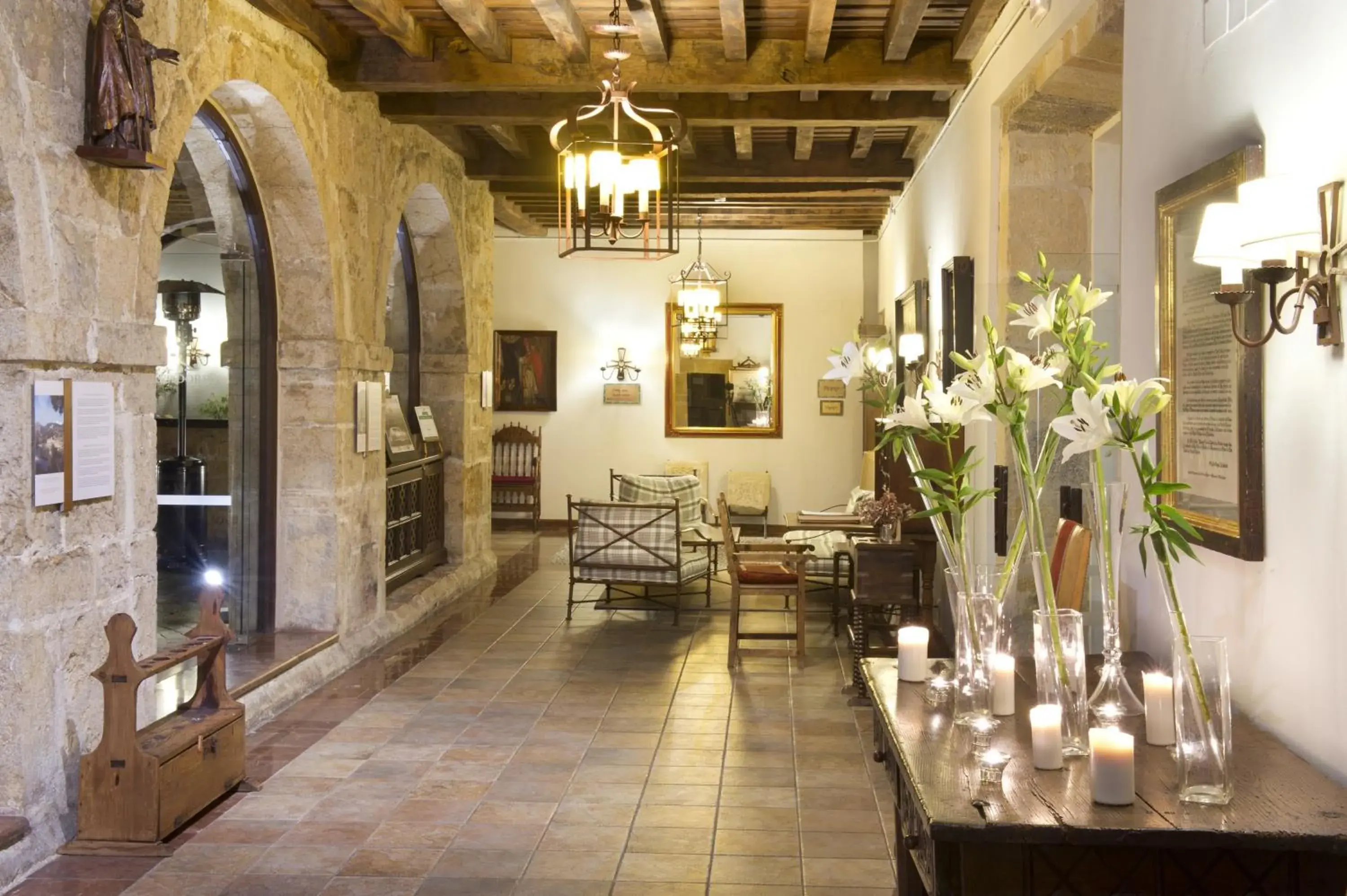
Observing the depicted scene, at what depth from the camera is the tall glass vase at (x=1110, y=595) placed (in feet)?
8.39

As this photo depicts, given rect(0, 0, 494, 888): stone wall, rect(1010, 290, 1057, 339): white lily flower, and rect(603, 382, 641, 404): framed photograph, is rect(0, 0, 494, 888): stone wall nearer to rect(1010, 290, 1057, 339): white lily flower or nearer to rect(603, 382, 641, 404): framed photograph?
rect(1010, 290, 1057, 339): white lily flower

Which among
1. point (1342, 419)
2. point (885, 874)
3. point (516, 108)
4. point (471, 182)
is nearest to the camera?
point (1342, 419)

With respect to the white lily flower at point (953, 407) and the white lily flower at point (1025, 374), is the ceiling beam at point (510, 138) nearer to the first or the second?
the white lily flower at point (953, 407)

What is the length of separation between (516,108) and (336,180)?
127cm

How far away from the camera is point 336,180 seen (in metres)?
6.45

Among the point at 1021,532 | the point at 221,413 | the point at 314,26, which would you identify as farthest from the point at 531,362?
the point at 1021,532

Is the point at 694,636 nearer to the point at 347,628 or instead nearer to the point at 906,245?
the point at 347,628

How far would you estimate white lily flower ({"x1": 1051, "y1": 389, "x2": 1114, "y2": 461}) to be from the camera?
2.22 m

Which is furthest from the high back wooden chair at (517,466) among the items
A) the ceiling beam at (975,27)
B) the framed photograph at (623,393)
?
the ceiling beam at (975,27)

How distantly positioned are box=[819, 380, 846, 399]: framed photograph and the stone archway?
466 cm

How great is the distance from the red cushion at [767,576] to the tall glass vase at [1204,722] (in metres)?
4.62

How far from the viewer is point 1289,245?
249cm

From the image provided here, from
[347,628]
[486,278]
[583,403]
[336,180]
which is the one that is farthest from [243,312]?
[583,403]

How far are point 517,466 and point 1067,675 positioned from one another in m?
11.0
